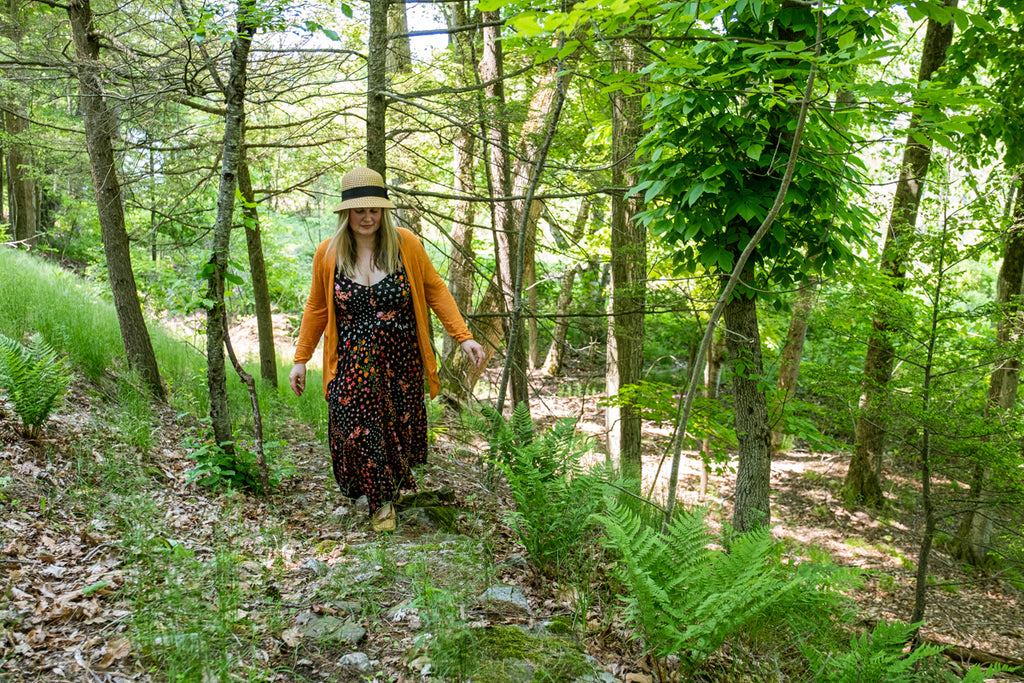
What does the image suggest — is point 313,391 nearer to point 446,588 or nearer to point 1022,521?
point 446,588

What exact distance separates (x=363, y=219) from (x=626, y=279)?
352 centimetres

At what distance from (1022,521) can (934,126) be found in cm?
411

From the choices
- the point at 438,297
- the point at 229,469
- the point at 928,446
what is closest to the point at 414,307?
the point at 438,297

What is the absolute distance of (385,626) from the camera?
2.80 metres

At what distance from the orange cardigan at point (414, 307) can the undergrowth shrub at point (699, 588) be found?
170 cm

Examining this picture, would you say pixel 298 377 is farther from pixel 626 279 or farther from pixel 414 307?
pixel 626 279

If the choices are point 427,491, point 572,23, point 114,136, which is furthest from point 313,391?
point 572,23

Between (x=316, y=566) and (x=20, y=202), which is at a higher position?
(x=20, y=202)

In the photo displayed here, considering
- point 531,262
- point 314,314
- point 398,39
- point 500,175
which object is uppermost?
point 398,39

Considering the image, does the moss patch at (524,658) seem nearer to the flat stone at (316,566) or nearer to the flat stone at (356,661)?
the flat stone at (356,661)

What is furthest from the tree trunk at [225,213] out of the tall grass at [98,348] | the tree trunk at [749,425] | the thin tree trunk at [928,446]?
the thin tree trunk at [928,446]

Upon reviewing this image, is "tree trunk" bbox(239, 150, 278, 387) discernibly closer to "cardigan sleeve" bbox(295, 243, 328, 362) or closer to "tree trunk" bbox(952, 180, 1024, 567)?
"cardigan sleeve" bbox(295, 243, 328, 362)

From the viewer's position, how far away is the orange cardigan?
394cm

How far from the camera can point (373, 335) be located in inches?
155
